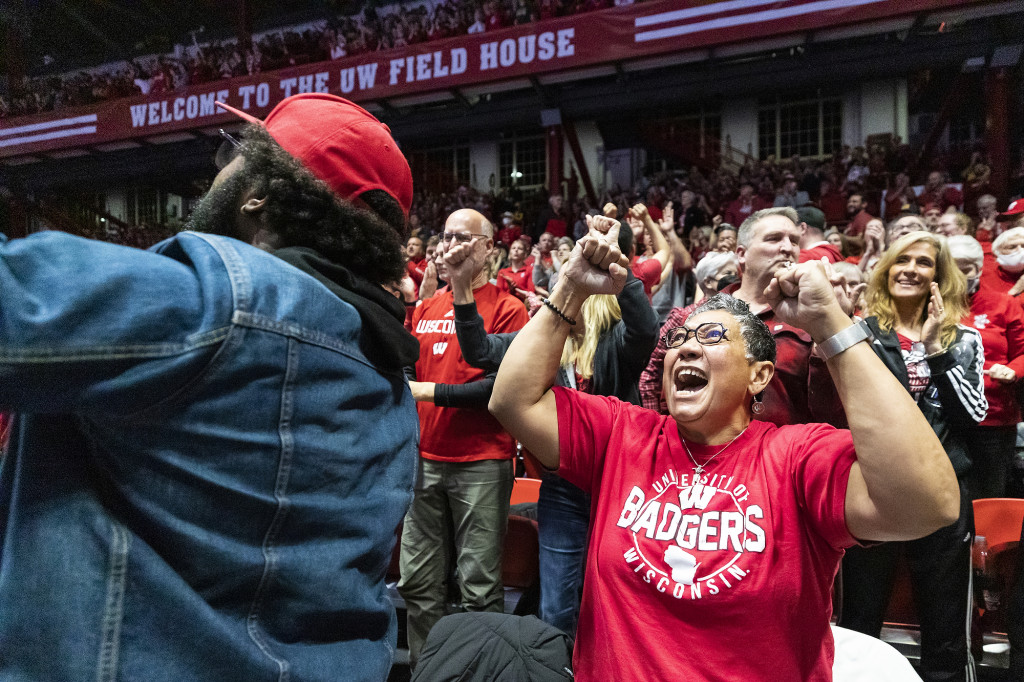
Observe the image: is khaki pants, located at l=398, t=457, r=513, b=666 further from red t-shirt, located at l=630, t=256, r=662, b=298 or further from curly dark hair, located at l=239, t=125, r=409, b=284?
curly dark hair, located at l=239, t=125, r=409, b=284

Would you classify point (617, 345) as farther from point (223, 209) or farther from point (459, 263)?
point (223, 209)

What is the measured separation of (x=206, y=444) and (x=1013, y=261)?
4866 mm

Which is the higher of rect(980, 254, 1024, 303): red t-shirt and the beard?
rect(980, 254, 1024, 303): red t-shirt

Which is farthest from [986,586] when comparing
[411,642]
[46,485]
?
[46,485]

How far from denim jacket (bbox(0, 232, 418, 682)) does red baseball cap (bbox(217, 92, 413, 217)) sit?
0.19 metres

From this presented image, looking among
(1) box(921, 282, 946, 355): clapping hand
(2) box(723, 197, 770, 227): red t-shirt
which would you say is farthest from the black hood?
(2) box(723, 197, 770, 227): red t-shirt

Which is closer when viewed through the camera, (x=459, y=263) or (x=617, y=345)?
(x=459, y=263)

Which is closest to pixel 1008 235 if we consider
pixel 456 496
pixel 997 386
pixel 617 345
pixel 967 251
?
pixel 967 251

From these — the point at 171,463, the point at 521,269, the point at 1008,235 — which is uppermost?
the point at 521,269

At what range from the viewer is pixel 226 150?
0.93 meters

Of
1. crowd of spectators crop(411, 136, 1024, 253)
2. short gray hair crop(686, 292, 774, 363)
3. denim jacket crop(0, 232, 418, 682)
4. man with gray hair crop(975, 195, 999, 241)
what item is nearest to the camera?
denim jacket crop(0, 232, 418, 682)

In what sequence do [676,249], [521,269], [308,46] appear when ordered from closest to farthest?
[676,249] < [521,269] < [308,46]

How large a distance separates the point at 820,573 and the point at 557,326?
0.79m

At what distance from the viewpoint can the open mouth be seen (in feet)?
5.59
